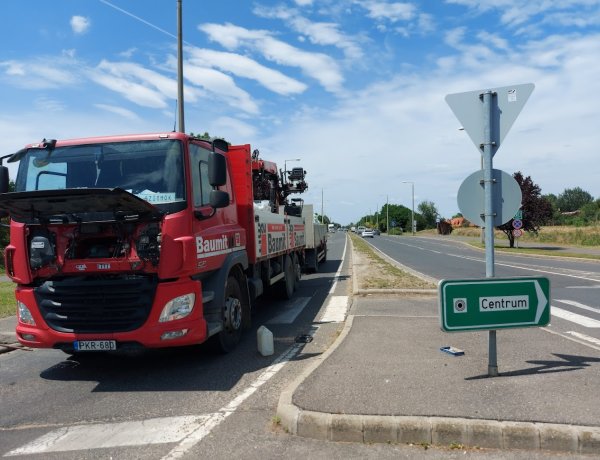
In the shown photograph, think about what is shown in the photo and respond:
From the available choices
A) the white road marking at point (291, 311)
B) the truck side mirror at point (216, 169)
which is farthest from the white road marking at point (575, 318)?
the truck side mirror at point (216, 169)

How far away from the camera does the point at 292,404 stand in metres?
4.41

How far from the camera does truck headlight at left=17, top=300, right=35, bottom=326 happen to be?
19.5 feet

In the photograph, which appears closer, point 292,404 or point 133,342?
point 292,404

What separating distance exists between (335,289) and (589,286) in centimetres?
714

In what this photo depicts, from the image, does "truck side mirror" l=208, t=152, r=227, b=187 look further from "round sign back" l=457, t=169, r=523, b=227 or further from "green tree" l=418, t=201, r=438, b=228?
"green tree" l=418, t=201, r=438, b=228

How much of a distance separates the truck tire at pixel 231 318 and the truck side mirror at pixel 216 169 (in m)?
1.40

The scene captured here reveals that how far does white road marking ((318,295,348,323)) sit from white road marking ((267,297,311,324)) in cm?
55

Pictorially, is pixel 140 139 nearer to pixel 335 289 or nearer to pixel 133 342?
pixel 133 342

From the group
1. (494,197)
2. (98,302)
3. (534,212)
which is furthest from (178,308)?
(534,212)

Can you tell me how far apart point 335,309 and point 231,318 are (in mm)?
4058

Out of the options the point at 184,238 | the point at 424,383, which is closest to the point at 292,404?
the point at 424,383

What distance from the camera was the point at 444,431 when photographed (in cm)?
389

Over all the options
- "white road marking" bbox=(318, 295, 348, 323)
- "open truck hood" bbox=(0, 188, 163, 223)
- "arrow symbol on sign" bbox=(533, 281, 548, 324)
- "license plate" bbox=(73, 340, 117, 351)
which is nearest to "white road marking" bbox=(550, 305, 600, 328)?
"white road marking" bbox=(318, 295, 348, 323)

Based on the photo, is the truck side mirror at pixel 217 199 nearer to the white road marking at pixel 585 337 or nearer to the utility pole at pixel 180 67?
the white road marking at pixel 585 337
